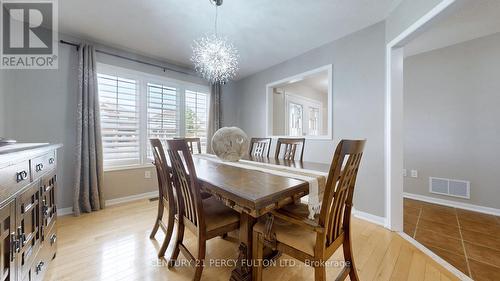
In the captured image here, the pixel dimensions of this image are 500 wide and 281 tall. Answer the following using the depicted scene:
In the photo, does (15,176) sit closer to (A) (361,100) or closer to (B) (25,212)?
(B) (25,212)

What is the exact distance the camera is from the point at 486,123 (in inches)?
104

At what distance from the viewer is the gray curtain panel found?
252 cm

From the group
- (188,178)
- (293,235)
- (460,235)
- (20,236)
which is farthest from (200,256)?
(460,235)

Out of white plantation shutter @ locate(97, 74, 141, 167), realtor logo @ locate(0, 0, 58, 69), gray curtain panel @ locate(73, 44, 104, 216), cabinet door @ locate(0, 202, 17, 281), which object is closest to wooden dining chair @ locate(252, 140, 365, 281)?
cabinet door @ locate(0, 202, 17, 281)

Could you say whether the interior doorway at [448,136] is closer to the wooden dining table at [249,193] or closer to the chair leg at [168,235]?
the wooden dining table at [249,193]

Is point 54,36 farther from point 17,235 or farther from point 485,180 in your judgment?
point 485,180

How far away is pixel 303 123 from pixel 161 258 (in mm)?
4663

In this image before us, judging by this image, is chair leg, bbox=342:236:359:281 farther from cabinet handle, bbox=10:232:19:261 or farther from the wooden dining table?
cabinet handle, bbox=10:232:19:261

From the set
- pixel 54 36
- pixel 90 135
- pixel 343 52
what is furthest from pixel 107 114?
pixel 343 52

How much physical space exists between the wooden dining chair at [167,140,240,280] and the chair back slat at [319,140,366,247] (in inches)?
25.5

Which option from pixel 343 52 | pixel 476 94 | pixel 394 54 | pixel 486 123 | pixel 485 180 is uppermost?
pixel 343 52

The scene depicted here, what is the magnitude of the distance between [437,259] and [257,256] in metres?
1.68

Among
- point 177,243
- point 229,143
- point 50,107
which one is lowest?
point 177,243

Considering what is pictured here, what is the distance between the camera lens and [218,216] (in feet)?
4.50
